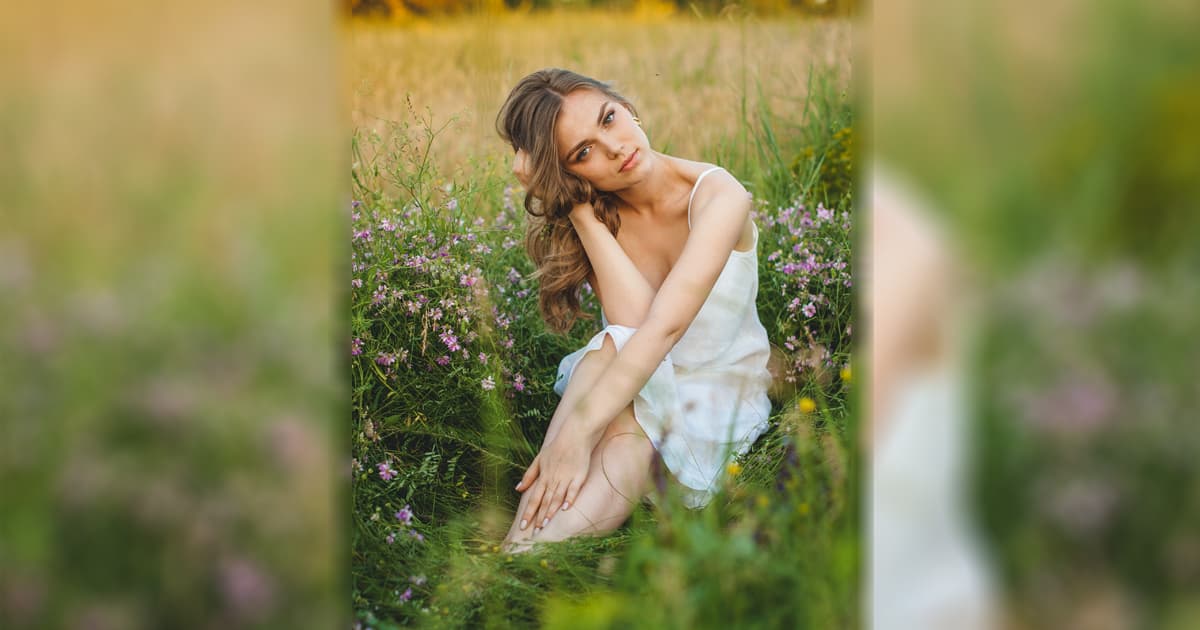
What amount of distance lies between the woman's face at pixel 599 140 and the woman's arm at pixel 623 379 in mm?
269

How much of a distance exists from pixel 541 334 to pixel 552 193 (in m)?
0.51

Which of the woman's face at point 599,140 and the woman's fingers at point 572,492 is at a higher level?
the woman's face at point 599,140

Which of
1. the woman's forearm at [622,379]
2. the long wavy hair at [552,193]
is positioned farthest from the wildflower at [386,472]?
the long wavy hair at [552,193]

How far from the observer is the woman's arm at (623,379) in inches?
80.5

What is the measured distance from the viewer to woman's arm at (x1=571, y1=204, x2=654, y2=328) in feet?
7.33

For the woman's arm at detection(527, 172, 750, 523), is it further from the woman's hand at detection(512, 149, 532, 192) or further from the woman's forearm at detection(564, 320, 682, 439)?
the woman's hand at detection(512, 149, 532, 192)

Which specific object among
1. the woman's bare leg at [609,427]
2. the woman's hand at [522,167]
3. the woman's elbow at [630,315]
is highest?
the woman's hand at [522,167]

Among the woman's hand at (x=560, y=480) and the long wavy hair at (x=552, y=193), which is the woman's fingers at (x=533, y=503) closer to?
the woman's hand at (x=560, y=480)
